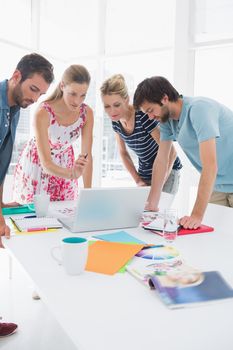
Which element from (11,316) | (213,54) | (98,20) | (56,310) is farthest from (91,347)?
(98,20)

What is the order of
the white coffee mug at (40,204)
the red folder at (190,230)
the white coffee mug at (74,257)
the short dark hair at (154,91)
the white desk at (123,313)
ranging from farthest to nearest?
1. the short dark hair at (154,91)
2. the white coffee mug at (40,204)
3. the red folder at (190,230)
4. the white coffee mug at (74,257)
5. the white desk at (123,313)

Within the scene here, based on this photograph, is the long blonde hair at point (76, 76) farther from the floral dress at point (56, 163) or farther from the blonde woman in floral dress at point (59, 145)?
the floral dress at point (56, 163)

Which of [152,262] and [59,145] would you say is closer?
[152,262]

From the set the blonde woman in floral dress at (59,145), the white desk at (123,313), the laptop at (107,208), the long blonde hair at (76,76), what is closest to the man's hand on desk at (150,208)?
the laptop at (107,208)

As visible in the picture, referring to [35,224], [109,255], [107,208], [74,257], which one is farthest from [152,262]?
[35,224]

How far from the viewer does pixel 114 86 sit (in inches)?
74.5

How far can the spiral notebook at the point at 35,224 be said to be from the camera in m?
1.29

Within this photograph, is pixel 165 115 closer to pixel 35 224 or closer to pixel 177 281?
pixel 35 224

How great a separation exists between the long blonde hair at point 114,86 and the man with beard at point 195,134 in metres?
0.31

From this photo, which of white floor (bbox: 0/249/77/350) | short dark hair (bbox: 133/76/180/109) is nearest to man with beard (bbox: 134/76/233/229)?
short dark hair (bbox: 133/76/180/109)

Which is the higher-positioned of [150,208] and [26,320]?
[150,208]

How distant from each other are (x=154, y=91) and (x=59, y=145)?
2.40 feet

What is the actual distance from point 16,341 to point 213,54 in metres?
3.27

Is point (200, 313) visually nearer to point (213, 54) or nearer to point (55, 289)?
point (55, 289)
